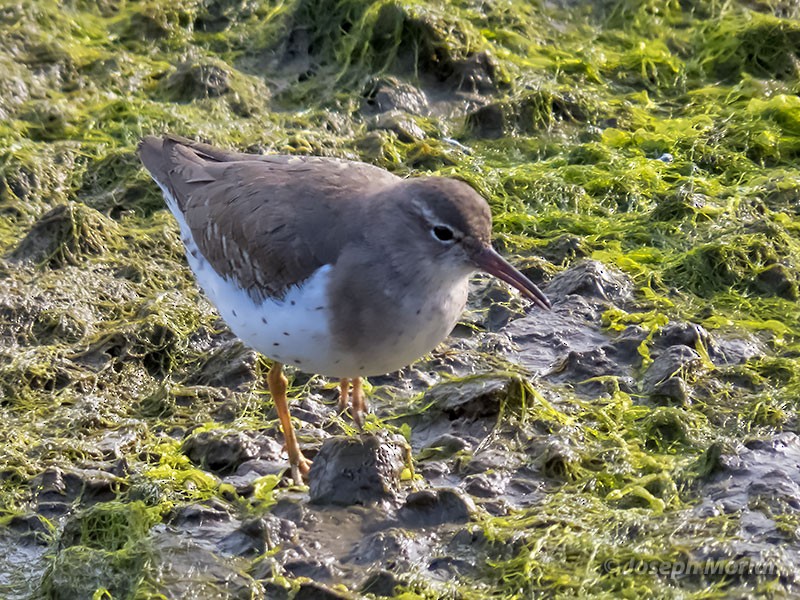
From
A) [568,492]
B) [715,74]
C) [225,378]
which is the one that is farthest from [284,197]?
[715,74]

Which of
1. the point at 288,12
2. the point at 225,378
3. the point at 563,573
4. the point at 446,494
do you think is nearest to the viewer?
the point at 563,573

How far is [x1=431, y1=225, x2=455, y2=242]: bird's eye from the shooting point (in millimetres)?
5785

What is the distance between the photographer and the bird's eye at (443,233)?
5.79 meters

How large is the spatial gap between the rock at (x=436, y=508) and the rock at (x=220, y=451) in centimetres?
111

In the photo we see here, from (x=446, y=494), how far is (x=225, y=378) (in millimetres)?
2004

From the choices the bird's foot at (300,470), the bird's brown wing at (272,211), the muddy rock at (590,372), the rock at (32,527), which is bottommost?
the rock at (32,527)

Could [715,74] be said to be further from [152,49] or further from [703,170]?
[152,49]

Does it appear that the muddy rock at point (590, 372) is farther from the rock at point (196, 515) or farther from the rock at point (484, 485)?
the rock at point (196, 515)

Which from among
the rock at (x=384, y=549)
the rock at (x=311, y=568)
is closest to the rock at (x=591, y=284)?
the rock at (x=384, y=549)

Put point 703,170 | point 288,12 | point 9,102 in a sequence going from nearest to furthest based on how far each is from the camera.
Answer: point 703,170
point 9,102
point 288,12

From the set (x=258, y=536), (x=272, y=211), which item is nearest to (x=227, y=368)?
(x=272, y=211)

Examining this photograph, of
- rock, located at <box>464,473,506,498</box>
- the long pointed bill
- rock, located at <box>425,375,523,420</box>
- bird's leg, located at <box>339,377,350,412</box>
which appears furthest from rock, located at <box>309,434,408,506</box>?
the long pointed bill

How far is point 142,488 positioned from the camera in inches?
244

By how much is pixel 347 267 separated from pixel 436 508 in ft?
4.20
